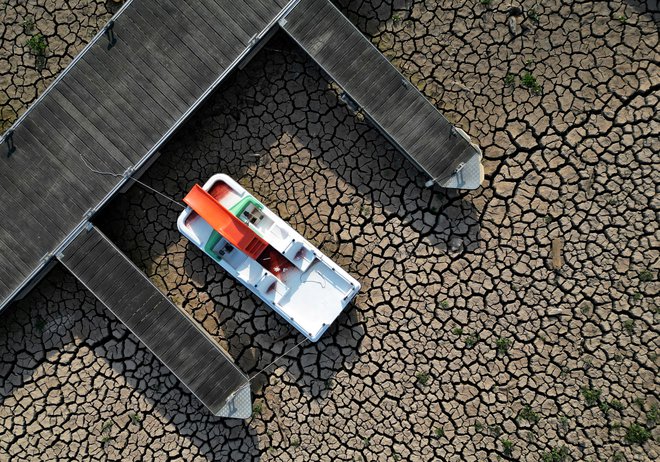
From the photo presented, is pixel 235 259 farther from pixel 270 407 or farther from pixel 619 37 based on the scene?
pixel 619 37

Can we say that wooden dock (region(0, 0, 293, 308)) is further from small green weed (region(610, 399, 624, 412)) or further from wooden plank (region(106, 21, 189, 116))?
small green weed (region(610, 399, 624, 412))

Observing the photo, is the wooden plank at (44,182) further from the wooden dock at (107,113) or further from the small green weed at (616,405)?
the small green weed at (616,405)

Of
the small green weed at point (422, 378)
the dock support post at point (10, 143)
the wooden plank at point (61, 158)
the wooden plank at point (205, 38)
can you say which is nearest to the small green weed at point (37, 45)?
the wooden plank at point (61, 158)

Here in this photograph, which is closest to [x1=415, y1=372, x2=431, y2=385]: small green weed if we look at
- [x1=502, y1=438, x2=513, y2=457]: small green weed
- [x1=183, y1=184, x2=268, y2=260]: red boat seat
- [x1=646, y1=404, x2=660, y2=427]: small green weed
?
[x1=502, y1=438, x2=513, y2=457]: small green weed

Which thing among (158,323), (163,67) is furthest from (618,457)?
(163,67)

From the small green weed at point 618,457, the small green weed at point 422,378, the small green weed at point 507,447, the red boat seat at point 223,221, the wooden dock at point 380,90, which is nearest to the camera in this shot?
the red boat seat at point 223,221

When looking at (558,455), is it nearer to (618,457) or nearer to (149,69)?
(618,457)
